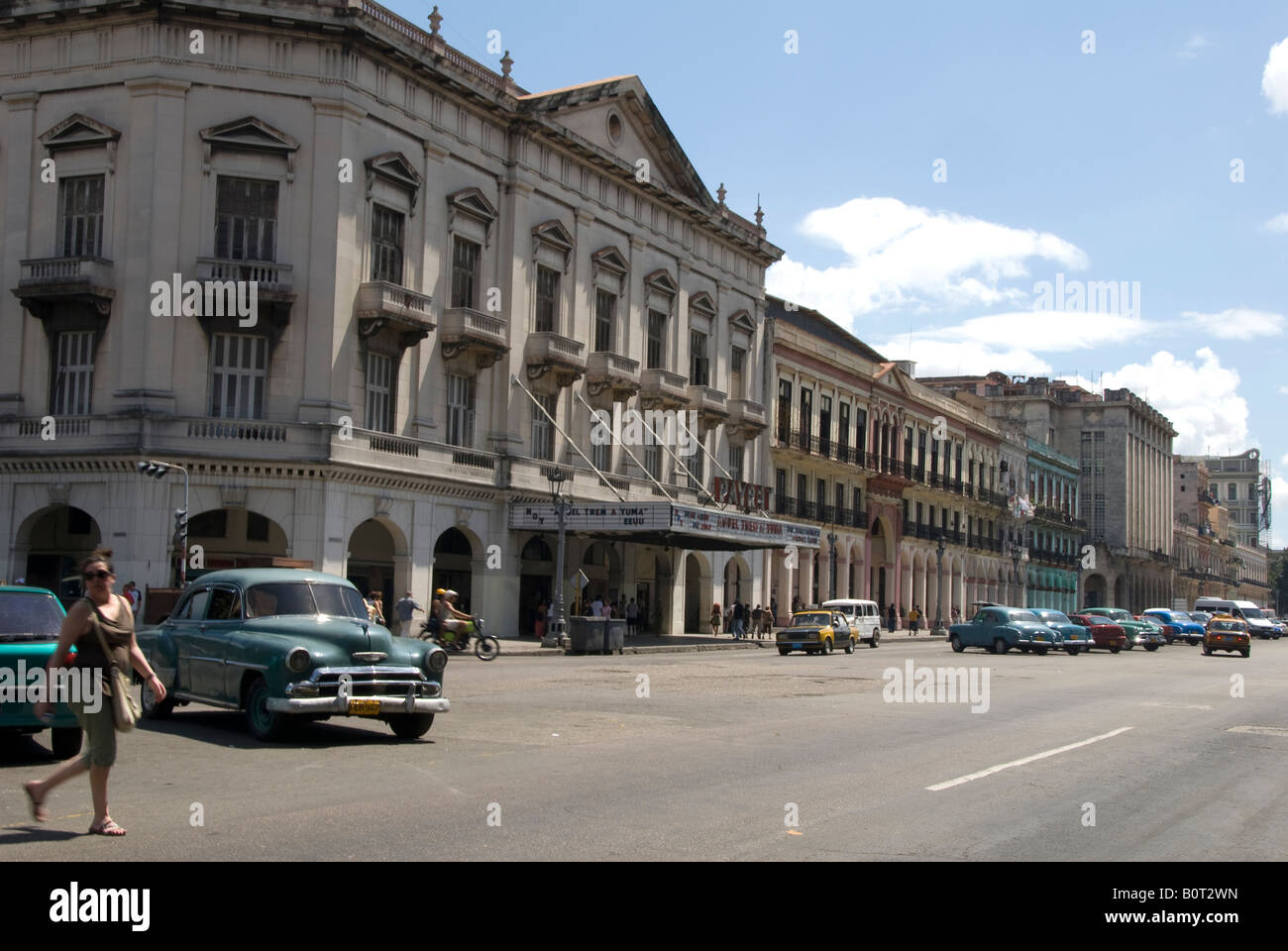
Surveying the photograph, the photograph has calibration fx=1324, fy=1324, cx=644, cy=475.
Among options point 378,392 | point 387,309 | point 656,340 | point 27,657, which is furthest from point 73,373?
point 27,657

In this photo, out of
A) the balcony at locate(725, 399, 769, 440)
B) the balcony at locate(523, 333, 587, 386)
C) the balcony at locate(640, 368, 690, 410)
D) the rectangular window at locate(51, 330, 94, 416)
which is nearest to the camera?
the rectangular window at locate(51, 330, 94, 416)

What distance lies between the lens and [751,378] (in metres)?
57.2

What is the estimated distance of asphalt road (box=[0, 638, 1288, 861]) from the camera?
340 inches

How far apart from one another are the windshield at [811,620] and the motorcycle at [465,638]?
43.9 feet

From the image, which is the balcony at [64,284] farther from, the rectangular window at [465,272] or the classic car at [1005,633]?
the classic car at [1005,633]

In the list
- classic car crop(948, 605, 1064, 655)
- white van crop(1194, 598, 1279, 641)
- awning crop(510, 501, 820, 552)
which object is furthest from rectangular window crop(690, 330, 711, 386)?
Answer: white van crop(1194, 598, 1279, 641)

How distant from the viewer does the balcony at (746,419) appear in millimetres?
55062

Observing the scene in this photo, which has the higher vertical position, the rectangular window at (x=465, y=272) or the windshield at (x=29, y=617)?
the rectangular window at (x=465, y=272)

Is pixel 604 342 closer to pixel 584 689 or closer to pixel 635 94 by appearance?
pixel 635 94

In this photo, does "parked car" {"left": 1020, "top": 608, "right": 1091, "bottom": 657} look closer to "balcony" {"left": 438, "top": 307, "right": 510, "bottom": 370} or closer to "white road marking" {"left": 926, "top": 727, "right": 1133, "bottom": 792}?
"balcony" {"left": 438, "top": 307, "right": 510, "bottom": 370}

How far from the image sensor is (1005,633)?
4328 centimetres

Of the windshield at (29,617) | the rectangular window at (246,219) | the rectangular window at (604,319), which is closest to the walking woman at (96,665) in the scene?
the windshield at (29,617)

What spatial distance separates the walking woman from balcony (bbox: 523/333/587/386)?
111ft

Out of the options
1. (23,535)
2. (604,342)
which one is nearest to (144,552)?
(23,535)
